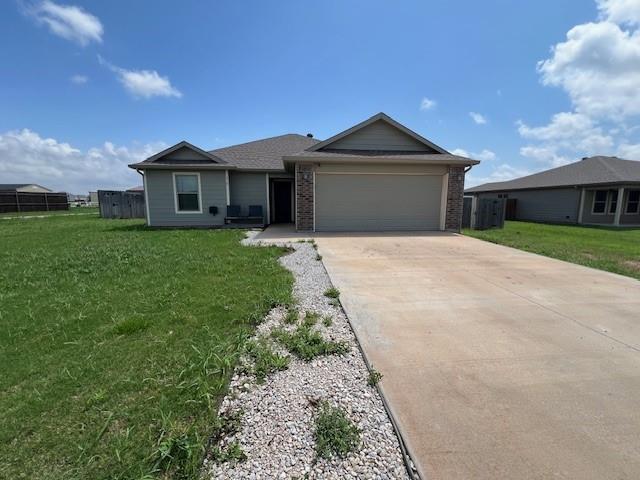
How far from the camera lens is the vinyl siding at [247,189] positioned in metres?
13.3

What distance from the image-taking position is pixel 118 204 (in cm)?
1944

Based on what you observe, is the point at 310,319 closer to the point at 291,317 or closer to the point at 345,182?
the point at 291,317

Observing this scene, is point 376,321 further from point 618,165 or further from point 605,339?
point 618,165

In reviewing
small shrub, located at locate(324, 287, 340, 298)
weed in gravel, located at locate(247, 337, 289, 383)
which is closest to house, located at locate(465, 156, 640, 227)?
small shrub, located at locate(324, 287, 340, 298)

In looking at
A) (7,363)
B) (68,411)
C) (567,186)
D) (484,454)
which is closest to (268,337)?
(68,411)

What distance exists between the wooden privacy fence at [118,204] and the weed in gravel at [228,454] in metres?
21.2

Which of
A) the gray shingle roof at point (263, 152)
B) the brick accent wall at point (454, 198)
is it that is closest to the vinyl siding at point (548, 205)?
the brick accent wall at point (454, 198)

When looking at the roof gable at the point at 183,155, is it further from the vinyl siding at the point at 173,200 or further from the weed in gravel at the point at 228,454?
Answer: the weed in gravel at the point at 228,454

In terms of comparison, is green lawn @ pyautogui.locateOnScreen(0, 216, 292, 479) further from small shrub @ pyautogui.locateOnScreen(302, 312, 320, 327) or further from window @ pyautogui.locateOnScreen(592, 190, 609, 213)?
window @ pyautogui.locateOnScreen(592, 190, 609, 213)

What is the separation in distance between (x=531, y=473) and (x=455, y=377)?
33.5 inches

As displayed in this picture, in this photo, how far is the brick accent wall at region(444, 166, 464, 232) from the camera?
11273mm

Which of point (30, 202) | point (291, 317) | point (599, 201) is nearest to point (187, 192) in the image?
point (291, 317)

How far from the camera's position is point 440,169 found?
11.3m

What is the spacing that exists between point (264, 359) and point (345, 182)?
361 inches
